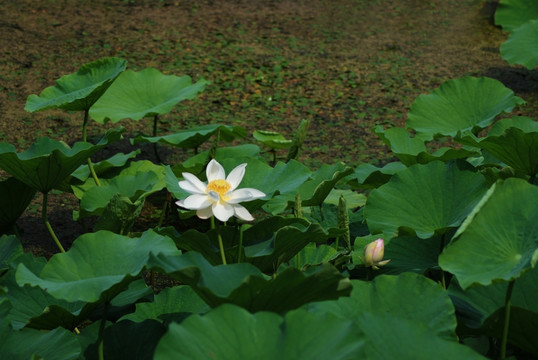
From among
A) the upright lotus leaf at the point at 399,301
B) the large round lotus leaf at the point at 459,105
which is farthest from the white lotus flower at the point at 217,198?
the large round lotus leaf at the point at 459,105

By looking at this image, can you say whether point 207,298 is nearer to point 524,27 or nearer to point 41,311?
point 41,311

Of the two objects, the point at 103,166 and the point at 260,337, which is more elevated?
the point at 260,337

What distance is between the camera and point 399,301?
127 centimetres

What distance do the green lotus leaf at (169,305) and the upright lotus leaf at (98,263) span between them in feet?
0.39

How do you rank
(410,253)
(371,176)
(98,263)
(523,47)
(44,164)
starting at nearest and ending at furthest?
(98,263) → (410,253) → (44,164) → (371,176) → (523,47)

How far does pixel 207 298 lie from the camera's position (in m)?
1.16

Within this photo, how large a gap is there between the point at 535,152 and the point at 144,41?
94.0 inches

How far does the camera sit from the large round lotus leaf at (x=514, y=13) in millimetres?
3434

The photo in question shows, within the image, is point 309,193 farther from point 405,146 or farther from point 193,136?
point 193,136

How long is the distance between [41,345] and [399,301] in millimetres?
613

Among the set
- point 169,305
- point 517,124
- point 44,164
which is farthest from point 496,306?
point 44,164

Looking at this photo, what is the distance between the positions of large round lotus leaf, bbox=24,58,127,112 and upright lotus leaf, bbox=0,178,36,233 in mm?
288

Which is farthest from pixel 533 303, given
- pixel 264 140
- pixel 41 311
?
pixel 264 140

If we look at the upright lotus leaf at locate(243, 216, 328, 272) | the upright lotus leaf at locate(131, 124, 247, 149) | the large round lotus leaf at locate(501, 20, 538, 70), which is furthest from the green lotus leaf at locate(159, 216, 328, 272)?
the large round lotus leaf at locate(501, 20, 538, 70)
